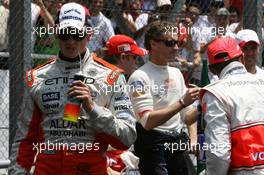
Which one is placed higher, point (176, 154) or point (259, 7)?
point (259, 7)

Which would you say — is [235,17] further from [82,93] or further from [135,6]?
[82,93]

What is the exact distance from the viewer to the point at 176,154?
6.22 meters

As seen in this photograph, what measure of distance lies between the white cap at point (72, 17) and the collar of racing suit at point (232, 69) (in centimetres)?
97

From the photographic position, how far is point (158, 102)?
20.0ft

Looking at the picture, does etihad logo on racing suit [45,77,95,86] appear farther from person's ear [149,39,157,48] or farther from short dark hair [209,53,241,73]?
person's ear [149,39,157,48]

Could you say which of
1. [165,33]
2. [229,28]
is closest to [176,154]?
[165,33]

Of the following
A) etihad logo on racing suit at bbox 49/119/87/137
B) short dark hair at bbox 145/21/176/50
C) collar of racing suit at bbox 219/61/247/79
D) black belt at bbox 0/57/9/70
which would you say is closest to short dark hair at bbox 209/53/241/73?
collar of racing suit at bbox 219/61/247/79

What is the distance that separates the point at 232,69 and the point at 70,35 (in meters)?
1.07

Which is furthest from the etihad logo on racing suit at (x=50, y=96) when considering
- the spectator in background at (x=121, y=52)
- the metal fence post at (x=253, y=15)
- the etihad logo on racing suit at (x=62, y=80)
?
the metal fence post at (x=253, y=15)

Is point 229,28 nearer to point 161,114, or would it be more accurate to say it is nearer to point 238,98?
point 161,114

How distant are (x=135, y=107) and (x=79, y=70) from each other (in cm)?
164

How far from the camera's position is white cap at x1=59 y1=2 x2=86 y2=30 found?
4.41 meters

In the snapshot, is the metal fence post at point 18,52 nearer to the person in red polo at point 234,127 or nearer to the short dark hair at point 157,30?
the short dark hair at point 157,30

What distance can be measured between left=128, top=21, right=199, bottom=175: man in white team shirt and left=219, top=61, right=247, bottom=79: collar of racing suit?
1.23m
